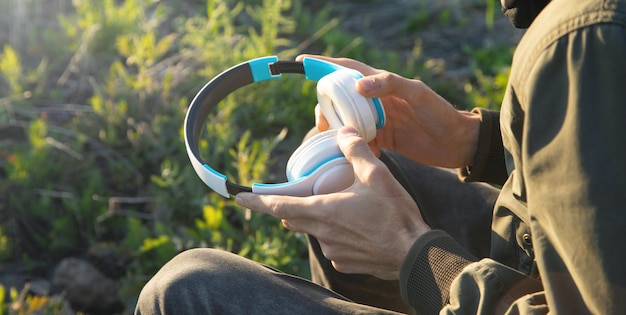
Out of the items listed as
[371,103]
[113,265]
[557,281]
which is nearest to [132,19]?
[113,265]

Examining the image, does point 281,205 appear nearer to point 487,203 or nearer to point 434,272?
point 434,272

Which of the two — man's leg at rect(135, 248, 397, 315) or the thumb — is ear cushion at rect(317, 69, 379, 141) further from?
man's leg at rect(135, 248, 397, 315)

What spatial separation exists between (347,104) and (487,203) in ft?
1.51

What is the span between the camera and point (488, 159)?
6.28 ft

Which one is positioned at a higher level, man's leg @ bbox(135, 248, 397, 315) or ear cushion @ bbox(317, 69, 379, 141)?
ear cushion @ bbox(317, 69, 379, 141)

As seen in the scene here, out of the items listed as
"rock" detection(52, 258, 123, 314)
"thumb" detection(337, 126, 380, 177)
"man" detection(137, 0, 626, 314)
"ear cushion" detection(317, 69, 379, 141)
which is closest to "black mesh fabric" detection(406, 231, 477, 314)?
"man" detection(137, 0, 626, 314)

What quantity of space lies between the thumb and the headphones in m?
0.03

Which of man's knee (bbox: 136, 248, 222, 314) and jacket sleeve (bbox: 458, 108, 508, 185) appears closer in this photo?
man's knee (bbox: 136, 248, 222, 314)

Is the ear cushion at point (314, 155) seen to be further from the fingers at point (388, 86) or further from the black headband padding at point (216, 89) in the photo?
the black headband padding at point (216, 89)

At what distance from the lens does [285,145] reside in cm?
306

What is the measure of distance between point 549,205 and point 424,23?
10.3 ft

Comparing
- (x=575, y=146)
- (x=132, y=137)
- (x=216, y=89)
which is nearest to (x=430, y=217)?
(x=216, y=89)

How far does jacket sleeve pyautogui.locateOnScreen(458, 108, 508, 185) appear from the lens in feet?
6.27

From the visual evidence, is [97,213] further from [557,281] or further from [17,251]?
[557,281]
